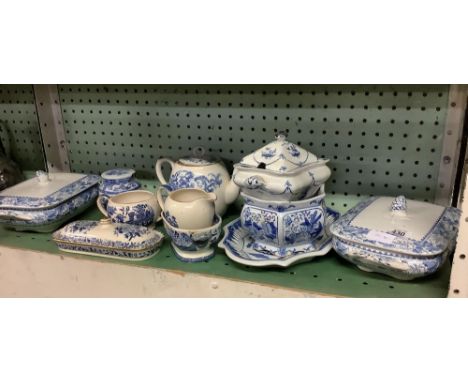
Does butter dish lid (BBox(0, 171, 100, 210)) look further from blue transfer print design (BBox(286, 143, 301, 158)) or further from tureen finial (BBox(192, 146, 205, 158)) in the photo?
blue transfer print design (BBox(286, 143, 301, 158))

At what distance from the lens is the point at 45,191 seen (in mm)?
1025

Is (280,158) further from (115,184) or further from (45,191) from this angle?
(45,191)

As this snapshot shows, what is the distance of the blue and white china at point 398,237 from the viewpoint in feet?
2.38

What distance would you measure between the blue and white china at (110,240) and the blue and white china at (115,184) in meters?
0.13

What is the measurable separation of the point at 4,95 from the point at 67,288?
70 centimetres

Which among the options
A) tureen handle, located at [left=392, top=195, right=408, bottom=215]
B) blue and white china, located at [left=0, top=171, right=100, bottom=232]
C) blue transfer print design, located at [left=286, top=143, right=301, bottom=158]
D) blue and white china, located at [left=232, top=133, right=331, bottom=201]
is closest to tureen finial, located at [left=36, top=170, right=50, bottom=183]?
blue and white china, located at [left=0, top=171, right=100, bottom=232]

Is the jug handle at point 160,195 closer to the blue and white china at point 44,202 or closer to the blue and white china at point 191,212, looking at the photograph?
the blue and white china at point 191,212

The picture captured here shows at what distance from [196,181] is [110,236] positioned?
23 cm

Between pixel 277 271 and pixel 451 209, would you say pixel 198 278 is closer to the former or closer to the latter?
pixel 277 271

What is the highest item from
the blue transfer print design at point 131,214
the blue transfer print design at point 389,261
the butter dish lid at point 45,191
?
the butter dish lid at point 45,191

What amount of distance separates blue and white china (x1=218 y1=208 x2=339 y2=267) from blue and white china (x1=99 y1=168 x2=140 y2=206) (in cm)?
30

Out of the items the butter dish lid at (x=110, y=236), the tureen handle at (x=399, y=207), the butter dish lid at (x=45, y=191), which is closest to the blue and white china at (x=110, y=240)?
the butter dish lid at (x=110, y=236)

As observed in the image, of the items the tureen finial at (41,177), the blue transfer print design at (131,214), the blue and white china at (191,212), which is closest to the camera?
the blue and white china at (191,212)

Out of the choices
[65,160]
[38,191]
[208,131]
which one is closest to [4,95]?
[65,160]
